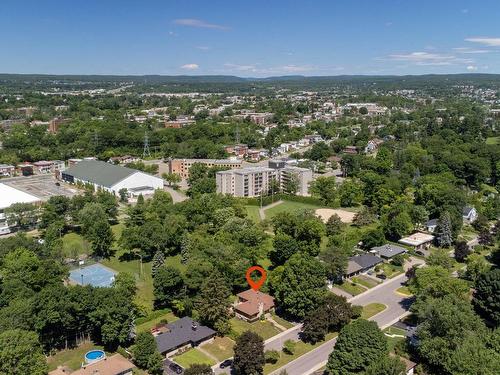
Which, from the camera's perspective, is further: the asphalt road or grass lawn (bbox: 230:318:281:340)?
grass lawn (bbox: 230:318:281:340)

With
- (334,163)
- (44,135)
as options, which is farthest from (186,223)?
(44,135)

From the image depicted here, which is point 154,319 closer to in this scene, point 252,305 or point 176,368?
point 176,368

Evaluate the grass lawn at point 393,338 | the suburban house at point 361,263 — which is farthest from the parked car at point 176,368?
the suburban house at point 361,263

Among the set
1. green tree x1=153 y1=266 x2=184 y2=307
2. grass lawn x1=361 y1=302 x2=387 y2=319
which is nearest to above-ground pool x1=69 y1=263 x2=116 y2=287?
green tree x1=153 y1=266 x2=184 y2=307

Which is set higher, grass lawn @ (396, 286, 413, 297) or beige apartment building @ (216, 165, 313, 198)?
beige apartment building @ (216, 165, 313, 198)

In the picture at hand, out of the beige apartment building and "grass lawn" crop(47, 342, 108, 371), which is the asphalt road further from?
the beige apartment building

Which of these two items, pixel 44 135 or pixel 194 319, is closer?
pixel 194 319

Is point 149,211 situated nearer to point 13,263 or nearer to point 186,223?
point 186,223

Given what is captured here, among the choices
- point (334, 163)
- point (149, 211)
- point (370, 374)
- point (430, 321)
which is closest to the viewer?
point (370, 374)

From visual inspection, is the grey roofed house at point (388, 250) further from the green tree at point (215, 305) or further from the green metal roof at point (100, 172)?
the green metal roof at point (100, 172)
